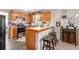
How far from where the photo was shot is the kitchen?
6.77 feet

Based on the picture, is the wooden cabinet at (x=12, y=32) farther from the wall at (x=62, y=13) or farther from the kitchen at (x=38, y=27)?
the wall at (x=62, y=13)

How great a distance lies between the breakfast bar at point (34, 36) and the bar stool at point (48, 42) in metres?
0.06

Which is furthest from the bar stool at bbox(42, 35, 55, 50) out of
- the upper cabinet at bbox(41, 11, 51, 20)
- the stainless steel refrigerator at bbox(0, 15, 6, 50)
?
the stainless steel refrigerator at bbox(0, 15, 6, 50)

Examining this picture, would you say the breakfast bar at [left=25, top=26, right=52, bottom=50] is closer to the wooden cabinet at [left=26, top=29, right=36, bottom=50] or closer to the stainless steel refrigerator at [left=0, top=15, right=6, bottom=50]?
the wooden cabinet at [left=26, top=29, right=36, bottom=50]

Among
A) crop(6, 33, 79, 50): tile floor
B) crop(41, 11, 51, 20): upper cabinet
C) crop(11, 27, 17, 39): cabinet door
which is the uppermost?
crop(41, 11, 51, 20): upper cabinet

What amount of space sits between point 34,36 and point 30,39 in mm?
67

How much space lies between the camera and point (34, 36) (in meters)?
2.08

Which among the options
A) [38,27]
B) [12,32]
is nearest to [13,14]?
[12,32]
